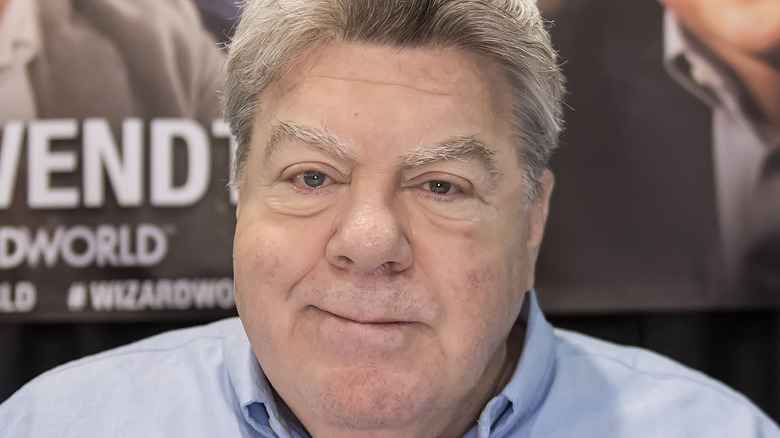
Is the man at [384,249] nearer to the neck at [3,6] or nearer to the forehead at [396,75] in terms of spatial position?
the forehead at [396,75]

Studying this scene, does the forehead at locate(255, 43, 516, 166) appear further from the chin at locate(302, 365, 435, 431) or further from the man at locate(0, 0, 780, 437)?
the chin at locate(302, 365, 435, 431)

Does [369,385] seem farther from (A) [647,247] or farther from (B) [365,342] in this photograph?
(A) [647,247]

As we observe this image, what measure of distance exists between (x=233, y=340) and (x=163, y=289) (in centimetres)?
46

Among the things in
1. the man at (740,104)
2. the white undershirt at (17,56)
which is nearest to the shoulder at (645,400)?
the man at (740,104)

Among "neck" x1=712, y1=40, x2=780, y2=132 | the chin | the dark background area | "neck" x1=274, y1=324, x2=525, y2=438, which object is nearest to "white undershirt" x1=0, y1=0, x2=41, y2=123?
the dark background area

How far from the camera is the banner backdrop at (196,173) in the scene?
1619 millimetres

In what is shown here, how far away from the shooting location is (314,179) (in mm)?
1074

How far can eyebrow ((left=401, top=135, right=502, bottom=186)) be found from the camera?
1010 millimetres

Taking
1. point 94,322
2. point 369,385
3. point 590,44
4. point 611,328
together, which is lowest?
point 94,322

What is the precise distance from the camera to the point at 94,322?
1718 millimetres

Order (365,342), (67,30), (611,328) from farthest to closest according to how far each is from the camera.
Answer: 1. (611,328)
2. (67,30)
3. (365,342)

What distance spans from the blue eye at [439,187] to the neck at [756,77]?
0.98 metres

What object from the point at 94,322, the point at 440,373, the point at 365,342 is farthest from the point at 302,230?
the point at 94,322

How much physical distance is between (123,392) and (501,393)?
70 cm
